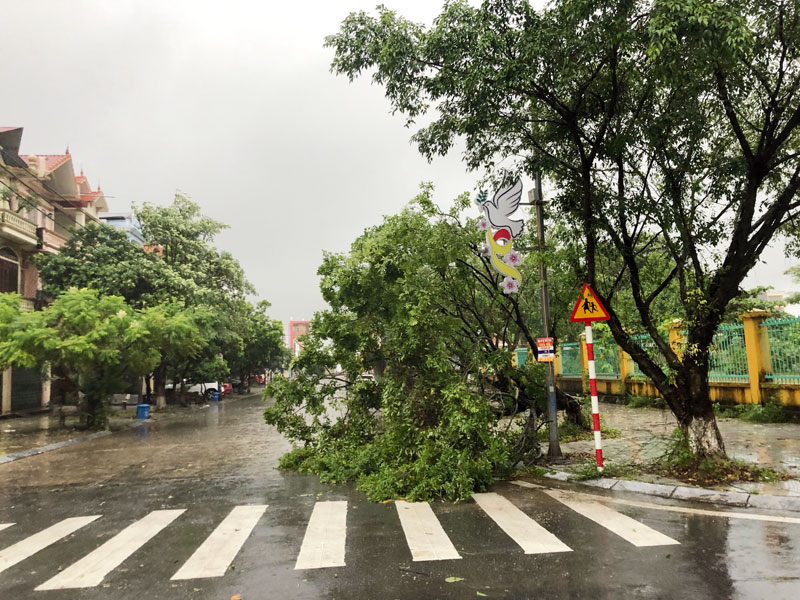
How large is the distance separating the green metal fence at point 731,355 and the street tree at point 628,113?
5.06 meters

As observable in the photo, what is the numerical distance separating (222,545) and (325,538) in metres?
1.04

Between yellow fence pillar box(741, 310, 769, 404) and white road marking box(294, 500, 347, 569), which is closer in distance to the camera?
white road marking box(294, 500, 347, 569)

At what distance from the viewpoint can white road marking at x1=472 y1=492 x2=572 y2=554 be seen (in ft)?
17.2

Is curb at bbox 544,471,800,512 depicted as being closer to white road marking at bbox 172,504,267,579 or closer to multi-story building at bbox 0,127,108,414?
white road marking at bbox 172,504,267,579

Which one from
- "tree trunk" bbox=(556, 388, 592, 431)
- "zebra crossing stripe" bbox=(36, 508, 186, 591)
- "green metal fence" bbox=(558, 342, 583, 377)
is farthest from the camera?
"green metal fence" bbox=(558, 342, 583, 377)

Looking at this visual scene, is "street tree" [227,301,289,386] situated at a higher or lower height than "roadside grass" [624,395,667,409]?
higher

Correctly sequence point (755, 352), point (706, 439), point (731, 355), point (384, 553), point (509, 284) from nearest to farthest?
point (384, 553) → point (706, 439) → point (509, 284) → point (755, 352) → point (731, 355)

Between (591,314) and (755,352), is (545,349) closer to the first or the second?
(591,314)

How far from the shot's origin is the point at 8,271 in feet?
82.4

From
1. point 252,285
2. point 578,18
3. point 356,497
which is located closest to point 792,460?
point 356,497

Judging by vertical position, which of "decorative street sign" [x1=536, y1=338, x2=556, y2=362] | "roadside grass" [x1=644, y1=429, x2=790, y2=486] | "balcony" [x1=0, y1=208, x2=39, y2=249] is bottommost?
"roadside grass" [x1=644, y1=429, x2=790, y2=486]

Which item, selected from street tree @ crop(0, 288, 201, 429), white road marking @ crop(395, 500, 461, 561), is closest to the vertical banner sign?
white road marking @ crop(395, 500, 461, 561)

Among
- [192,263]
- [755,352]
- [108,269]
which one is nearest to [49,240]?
[108,269]

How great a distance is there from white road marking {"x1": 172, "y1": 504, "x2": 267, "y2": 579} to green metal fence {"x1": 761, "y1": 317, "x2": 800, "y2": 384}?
1134cm
